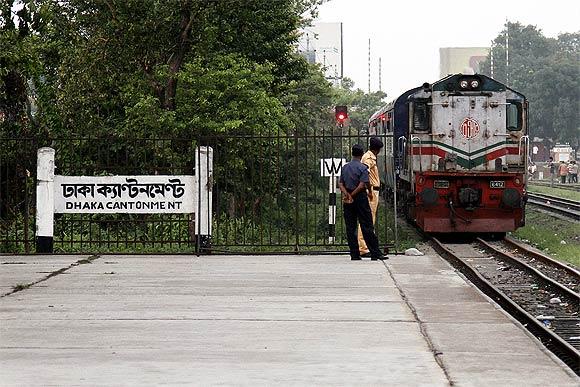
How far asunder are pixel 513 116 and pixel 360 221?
9.57 m

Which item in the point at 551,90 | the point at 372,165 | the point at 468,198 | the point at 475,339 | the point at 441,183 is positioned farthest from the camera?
the point at 551,90

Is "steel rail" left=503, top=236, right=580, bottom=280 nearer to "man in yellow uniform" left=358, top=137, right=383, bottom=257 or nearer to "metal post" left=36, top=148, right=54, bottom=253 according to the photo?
"man in yellow uniform" left=358, top=137, right=383, bottom=257

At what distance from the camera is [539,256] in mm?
20609

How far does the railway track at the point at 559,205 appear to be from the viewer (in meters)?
34.3

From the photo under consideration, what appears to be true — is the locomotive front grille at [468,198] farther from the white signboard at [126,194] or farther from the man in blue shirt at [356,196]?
the white signboard at [126,194]

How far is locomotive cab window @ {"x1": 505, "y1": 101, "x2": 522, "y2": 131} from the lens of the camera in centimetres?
2595

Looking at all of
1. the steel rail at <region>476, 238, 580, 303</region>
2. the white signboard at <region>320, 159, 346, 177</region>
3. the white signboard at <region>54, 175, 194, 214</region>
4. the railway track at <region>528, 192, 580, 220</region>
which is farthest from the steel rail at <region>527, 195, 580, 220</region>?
the white signboard at <region>54, 175, 194, 214</region>

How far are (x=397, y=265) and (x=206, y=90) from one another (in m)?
12.9

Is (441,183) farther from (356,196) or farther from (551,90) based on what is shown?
(551,90)

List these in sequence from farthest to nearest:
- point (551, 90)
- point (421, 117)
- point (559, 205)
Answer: point (551, 90) < point (559, 205) < point (421, 117)

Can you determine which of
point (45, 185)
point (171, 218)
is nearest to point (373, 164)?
point (171, 218)

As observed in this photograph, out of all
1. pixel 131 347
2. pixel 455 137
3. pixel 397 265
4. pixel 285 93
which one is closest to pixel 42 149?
pixel 397 265

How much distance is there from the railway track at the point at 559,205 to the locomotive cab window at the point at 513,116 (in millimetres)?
7680

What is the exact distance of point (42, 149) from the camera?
18.1 meters
